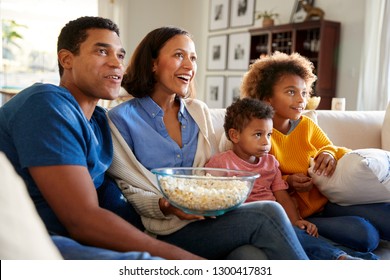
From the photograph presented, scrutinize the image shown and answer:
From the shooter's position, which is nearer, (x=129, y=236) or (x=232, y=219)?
(x=129, y=236)

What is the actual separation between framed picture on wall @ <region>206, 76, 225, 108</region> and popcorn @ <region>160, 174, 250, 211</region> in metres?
5.09

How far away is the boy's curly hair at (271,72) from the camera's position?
1.83 m

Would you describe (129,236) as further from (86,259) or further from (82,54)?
(82,54)

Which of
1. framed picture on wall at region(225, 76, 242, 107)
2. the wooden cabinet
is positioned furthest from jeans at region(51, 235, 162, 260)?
→ framed picture on wall at region(225, 76, 242, 107)

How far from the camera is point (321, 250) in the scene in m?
1.42

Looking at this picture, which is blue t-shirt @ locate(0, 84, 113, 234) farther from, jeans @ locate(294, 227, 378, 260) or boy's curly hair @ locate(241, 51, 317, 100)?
boy's curly hair @ locate(241, 51, 317, 100)

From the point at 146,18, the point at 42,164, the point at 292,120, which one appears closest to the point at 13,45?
the point at 146,18

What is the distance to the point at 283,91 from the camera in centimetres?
178

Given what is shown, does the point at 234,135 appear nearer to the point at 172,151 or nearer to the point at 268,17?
the point at 172,151

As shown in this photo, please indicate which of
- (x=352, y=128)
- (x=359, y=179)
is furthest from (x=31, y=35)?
(x=359, y=179)

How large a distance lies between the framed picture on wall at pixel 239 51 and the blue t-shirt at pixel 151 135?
424cm

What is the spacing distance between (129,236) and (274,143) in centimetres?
87

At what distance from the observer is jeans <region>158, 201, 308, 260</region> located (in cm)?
114
